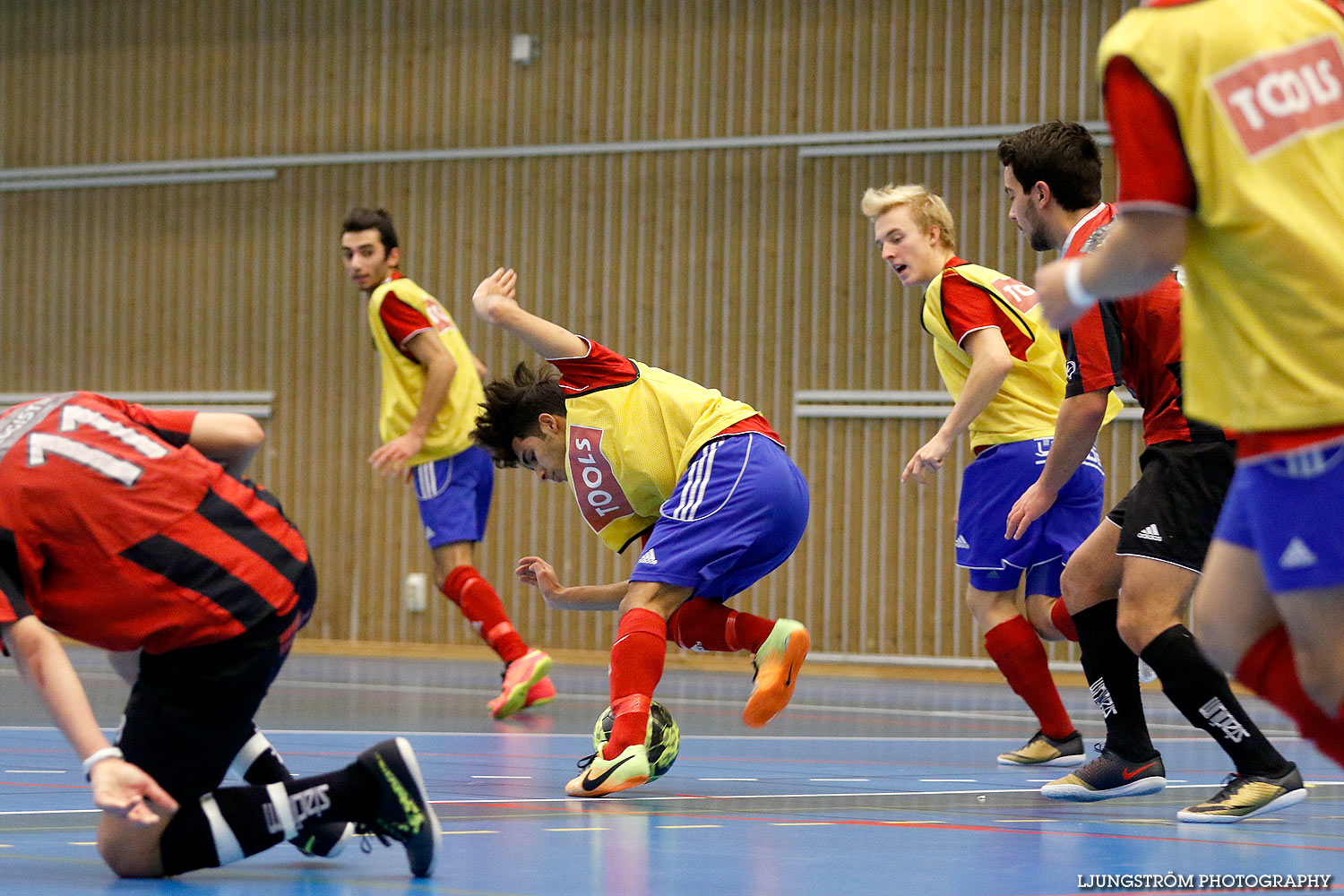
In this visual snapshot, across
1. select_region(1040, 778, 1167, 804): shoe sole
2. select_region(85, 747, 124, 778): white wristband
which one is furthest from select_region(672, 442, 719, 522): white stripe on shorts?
select_region(85, 747, 124, 778): white wristband

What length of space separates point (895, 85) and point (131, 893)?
9.70 m

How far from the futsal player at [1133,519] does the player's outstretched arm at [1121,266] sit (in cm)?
167

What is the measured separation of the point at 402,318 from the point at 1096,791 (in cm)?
436

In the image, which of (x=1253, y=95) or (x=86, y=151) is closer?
(x=1253, y=95)

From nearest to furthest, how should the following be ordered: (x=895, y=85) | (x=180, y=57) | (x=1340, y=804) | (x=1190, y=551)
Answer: (x=1190, y=551) → (x=1340, y=804) → (x=895, y=85) → (x=180, y=57)

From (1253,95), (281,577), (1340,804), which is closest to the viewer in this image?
(1253,95)

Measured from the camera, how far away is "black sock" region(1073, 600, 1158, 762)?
174 inches

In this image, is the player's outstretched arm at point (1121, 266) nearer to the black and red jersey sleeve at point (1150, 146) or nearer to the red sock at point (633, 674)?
the black and red jersey sleeve at point (1150, 146)

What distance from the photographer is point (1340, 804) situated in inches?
175

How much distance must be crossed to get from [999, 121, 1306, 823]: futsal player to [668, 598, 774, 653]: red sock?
2.46 feet

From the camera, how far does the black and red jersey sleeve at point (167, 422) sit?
3049mm

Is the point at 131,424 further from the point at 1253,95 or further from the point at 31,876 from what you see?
the point at 1253,95

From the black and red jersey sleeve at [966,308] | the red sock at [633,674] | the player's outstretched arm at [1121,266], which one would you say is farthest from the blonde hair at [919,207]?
the player's outstretched arm at [1121,266]

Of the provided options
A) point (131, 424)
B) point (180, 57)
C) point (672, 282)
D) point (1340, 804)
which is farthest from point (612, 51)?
point (131, 424)
